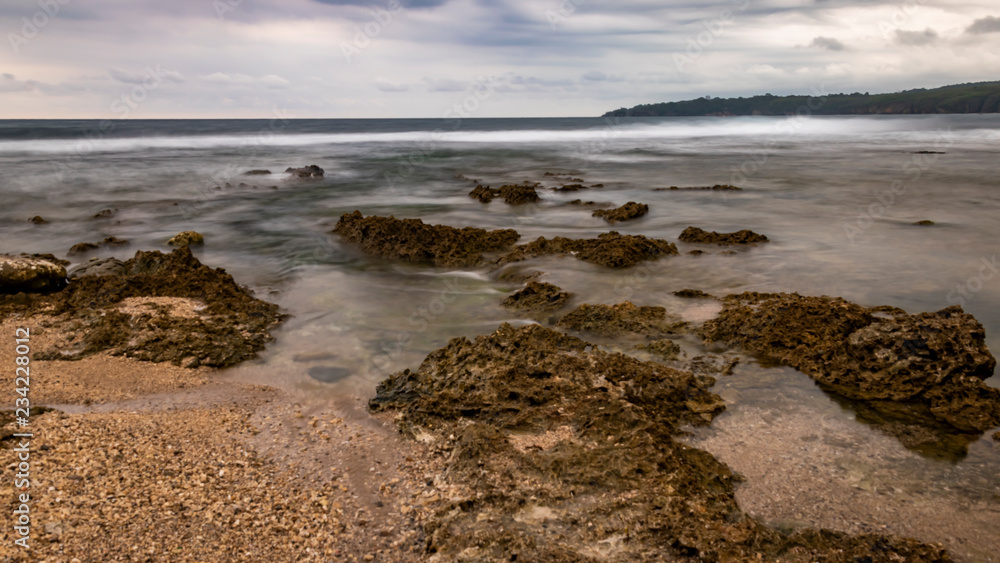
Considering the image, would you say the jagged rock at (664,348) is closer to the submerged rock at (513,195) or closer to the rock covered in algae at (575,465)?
the rock covered in algae at (575,465)

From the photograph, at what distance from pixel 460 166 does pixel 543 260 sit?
22689 mm

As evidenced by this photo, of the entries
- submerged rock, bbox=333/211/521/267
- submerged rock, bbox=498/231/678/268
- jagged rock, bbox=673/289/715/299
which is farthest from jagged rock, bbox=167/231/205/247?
jagged rock, bbox=673/289/715/299

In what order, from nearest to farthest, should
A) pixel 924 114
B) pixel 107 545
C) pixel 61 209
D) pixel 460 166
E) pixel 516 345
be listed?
1. pixel 107 545
2. pixel 516 345
3. pixel 61 209
4. pixel 460 166
5. pixel 924 114

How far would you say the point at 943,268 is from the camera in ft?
32.8

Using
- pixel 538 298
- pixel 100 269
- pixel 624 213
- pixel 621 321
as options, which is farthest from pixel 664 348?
pixel 624 213

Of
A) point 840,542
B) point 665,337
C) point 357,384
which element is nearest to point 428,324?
point 357,384

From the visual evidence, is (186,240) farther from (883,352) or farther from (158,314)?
(883,352)

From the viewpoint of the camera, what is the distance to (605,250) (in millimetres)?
10289

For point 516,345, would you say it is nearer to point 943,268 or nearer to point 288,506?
point 288,506

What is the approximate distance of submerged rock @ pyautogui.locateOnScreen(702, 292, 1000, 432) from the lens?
5199 mm

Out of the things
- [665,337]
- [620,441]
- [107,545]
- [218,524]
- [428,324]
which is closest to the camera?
[107,545]

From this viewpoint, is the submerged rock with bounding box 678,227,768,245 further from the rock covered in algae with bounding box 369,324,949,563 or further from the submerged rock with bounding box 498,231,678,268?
the rock covered in algae with bounding box 369,324,949,563

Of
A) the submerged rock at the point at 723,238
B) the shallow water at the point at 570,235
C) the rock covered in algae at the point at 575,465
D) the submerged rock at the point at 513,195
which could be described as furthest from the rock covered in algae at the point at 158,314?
the submerged rock at the point at 513,195

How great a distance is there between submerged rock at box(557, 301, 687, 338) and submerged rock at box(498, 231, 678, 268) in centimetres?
256
